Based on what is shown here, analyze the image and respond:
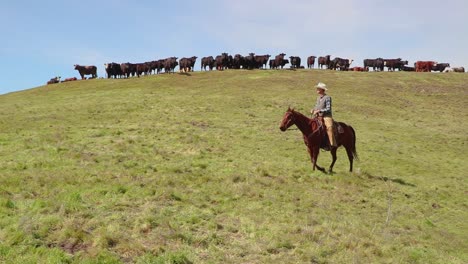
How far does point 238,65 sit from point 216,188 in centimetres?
4558

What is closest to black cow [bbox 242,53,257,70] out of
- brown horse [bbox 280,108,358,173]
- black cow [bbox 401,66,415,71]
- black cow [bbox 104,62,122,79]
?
black cow [bbox 104,62,122,79]

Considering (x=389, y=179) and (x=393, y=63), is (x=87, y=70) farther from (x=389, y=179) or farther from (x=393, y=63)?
(x=389, y=179)

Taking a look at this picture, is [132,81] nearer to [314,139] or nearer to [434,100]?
[434,100]

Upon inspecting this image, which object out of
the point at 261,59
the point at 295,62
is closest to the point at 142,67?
the point at 261,59

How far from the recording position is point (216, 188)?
1349cm

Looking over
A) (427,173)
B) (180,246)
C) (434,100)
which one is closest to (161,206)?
(180,246)

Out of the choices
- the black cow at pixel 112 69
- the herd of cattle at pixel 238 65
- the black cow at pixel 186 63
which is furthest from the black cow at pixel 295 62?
the black cow at pixel 112 69

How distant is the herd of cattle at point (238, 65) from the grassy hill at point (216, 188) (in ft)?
66.3

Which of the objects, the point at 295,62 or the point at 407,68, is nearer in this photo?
the point at 295,62

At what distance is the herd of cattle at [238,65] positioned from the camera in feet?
176

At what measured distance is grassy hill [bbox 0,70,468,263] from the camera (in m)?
8.91

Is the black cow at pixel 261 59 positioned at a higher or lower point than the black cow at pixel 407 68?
higher

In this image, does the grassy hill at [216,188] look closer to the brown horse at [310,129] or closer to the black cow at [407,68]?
the brown horse at [310,129]

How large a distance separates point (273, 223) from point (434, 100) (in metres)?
36.5
